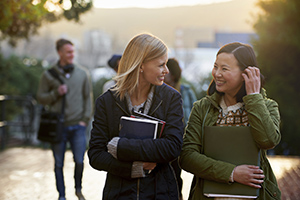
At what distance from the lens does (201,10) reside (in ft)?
600

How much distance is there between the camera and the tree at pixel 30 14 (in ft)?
25.0

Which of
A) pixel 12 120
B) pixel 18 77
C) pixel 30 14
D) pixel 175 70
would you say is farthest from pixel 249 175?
pixel 18 77

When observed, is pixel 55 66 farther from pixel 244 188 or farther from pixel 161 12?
pixel 161 12

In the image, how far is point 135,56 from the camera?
2.78m

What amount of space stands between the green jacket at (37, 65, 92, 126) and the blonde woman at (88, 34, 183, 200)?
3.11 meters

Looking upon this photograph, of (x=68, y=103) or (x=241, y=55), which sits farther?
(x=68, y=103)

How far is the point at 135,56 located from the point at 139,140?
1.73ft

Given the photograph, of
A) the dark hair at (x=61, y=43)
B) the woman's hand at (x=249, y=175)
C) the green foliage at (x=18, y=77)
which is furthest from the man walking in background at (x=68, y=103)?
the green foliage at (x=18, y=77)

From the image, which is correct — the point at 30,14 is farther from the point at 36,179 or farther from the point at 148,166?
the point at 148,166

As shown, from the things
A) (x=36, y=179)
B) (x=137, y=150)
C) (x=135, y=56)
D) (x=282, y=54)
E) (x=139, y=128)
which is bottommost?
(x=36, y=179)

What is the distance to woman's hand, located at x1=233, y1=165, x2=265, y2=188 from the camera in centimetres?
258

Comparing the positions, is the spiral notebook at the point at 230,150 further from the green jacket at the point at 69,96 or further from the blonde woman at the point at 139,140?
the green jacket at the point at 69,96

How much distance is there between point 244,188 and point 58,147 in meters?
3.58

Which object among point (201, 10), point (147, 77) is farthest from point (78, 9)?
point (201, 10)
